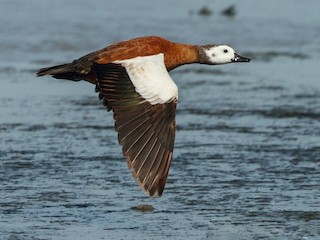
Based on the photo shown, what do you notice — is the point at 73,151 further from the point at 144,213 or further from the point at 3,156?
the point at 144,213

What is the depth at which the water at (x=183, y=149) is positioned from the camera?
743 centimetres

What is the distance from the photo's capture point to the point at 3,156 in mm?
9289

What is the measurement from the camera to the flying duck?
22.4 ft

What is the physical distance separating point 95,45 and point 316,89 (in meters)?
4.57

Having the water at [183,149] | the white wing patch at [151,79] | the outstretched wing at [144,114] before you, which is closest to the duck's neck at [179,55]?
the white wing patch at [151,79]

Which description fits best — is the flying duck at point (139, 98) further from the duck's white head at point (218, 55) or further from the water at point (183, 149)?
the duck's white head at point (218, 55)

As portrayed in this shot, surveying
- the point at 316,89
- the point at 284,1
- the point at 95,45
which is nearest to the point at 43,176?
the point at 316,89

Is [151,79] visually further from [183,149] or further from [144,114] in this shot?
[183,149]

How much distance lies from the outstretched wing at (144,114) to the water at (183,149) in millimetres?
511

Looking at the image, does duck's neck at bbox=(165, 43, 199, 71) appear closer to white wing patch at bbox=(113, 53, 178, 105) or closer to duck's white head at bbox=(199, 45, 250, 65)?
duck's white head at bbox=(199, 45, 250, 65)

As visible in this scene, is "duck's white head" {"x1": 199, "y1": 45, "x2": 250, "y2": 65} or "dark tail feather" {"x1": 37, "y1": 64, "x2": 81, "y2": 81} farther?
"duck's white head" {"x1": 199, "y1": 45, "x2": 250, "y2": 65}

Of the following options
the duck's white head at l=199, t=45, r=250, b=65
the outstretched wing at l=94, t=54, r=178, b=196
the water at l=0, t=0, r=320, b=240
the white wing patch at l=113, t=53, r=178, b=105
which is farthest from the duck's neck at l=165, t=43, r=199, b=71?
the water at l=0, t=0, r=320, b=240

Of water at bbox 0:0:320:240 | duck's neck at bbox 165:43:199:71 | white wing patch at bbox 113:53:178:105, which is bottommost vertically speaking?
water at bbox 0:0:320:240

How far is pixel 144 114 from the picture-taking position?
709 cm
